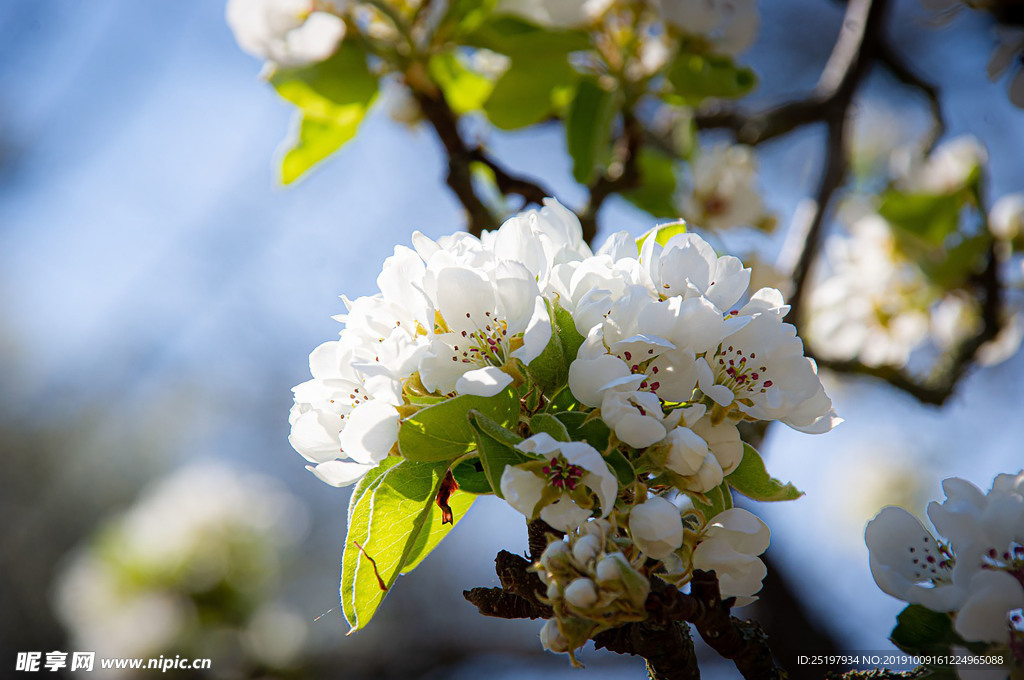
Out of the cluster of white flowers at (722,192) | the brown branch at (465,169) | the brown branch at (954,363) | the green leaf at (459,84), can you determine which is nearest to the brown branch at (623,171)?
the brown branch at (465,169)

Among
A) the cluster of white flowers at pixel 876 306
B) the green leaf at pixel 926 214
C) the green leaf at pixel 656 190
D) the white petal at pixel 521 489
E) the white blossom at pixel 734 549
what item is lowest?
the cluster of white flowers at pixel 876 306

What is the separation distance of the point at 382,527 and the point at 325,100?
39.6 inches

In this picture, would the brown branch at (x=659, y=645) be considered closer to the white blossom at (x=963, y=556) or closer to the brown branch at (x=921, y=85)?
the white blossom at (x=963, y=556)

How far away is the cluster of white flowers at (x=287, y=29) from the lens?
145 centimetres

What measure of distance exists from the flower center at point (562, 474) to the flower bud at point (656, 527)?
0.05m

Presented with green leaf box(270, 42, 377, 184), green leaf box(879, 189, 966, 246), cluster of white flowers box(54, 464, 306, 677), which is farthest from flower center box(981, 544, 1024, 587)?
cluster of white flowers box(54, 464, 306, 677)

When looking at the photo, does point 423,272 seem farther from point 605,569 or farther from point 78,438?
point 78,438

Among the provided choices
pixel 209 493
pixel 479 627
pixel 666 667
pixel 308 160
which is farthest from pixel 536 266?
pixel 479 627

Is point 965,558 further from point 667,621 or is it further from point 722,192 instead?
point 722,192

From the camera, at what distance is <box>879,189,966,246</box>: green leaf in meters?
2.14

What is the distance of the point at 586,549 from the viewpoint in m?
0.64

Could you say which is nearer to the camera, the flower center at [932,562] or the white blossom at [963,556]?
the white blossom at [963,556]

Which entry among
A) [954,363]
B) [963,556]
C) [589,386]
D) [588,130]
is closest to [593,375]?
[589,386]

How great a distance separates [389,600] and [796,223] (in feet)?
10.8
